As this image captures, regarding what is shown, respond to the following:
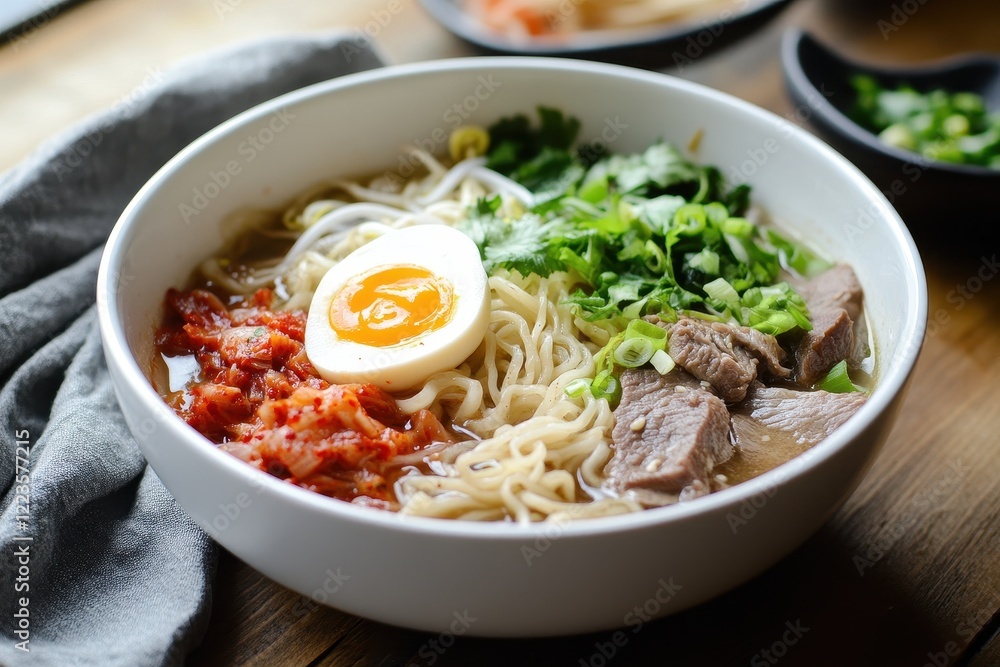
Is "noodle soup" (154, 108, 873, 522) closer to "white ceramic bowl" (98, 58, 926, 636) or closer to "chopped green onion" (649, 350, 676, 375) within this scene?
"chopped green onion" (649, 350, 676, 375)

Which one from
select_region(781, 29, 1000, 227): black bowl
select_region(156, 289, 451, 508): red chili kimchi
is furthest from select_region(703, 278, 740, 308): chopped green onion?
select_region(781, 29, 1000, 227): black bowl

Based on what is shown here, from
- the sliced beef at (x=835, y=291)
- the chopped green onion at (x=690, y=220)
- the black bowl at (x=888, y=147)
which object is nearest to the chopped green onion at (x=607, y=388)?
the chopped green onion at (x=690, y=220)

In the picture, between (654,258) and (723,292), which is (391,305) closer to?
(654,258)

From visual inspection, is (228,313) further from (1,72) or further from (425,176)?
(1,72)

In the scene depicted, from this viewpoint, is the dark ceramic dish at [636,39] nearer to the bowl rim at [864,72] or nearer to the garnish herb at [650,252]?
the bowl rim at [864,72]

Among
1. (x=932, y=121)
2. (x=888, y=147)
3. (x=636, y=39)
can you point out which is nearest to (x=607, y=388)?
(x=888, y=147)

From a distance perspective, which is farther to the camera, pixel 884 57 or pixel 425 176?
pixel 884 57

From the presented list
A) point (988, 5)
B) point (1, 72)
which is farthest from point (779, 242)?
point (1, 72)
